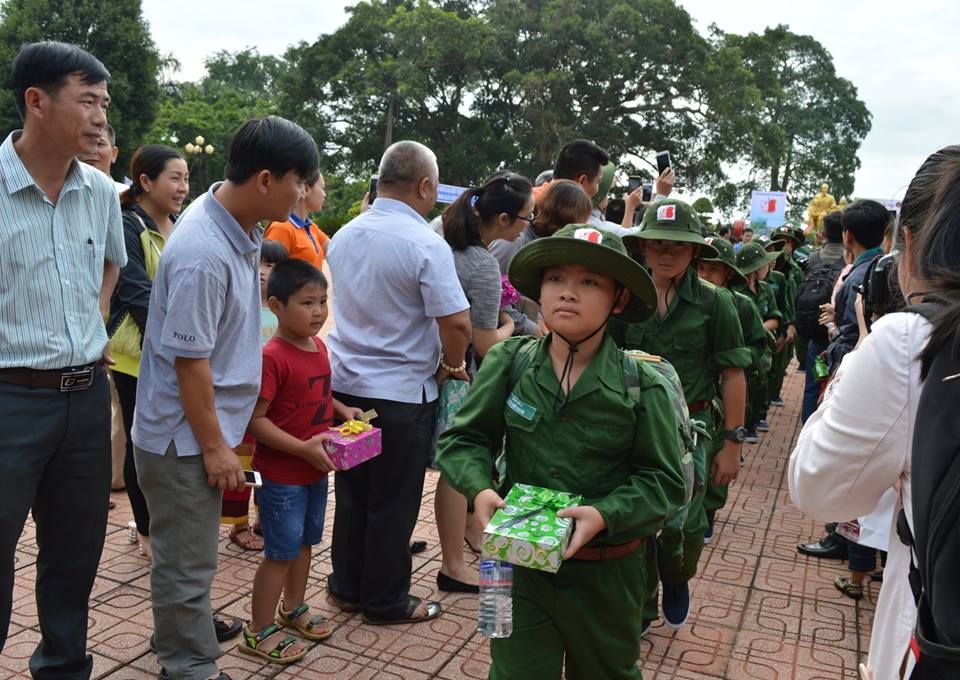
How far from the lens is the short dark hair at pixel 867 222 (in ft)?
18.2

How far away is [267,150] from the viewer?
2.90 m

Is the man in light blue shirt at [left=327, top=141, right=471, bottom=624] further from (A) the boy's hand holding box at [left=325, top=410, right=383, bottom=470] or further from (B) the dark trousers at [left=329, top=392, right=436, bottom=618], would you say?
(A) the boy's hand holding box at [left=325, top=410, right=383, bottom=470]

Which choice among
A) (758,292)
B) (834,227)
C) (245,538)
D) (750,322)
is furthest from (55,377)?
(834,227)

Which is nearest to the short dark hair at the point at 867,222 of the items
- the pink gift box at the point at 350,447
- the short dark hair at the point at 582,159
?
the short dark hair at the point at 582,159

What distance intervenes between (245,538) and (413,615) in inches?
52.9

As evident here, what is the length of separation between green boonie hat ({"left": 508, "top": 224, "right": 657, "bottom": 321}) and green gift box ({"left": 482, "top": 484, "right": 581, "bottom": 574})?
0.67 metres

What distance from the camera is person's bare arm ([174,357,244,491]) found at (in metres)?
2.81

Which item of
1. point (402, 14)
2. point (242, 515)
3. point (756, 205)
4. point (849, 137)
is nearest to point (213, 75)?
point (402, 14)

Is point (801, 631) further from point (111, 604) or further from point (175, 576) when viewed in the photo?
point (111, 604)

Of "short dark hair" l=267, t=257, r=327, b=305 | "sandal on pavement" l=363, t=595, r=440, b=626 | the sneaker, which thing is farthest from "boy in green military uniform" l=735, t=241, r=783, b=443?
"short dark hair" l=267, t=257, r=327, b=305

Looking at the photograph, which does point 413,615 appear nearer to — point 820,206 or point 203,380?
point 203,380

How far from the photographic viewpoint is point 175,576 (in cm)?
296

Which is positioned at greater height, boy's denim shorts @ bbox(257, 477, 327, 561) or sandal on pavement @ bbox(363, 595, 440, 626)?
boy's denim shorts @ bbox(257, 477, 327, 561)

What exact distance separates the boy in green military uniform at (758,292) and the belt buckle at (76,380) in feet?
15.8
